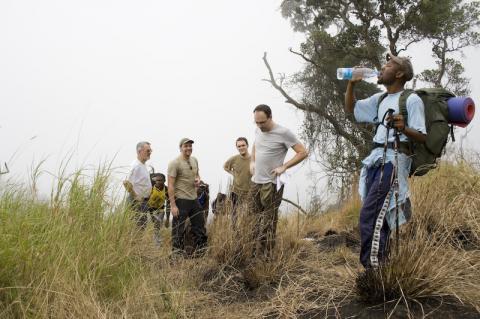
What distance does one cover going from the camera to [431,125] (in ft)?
10.1

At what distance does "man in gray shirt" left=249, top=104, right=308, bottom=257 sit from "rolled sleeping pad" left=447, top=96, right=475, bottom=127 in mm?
2022

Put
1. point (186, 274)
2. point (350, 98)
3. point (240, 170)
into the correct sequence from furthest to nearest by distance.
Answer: point (240, 170) → point (186, 274) → point (350, 98)

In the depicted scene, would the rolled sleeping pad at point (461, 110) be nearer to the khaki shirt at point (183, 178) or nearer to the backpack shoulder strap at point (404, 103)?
the backpack shoulder strap at point (404, 103)

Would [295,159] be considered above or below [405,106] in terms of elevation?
A: below

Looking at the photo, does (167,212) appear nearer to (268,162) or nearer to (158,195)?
(158,195)

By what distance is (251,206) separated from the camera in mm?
4977

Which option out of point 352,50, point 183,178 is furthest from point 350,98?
point 352,50

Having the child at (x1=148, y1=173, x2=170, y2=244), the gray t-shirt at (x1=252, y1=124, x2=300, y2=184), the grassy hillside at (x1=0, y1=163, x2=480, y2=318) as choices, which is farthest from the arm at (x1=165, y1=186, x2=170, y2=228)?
the gray t-shirt at (x1=252, y1=124, x2=300, y2=184)

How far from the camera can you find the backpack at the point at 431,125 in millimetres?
3062

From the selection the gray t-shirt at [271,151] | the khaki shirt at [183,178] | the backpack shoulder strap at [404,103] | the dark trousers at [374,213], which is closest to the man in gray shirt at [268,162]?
the gray t-shirt at [271,151]

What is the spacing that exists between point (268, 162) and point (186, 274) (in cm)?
154

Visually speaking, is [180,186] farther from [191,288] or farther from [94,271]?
[94,271]

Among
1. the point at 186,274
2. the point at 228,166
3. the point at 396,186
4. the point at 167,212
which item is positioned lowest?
the point at 186,274

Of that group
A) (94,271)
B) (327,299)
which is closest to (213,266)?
(327,299)
